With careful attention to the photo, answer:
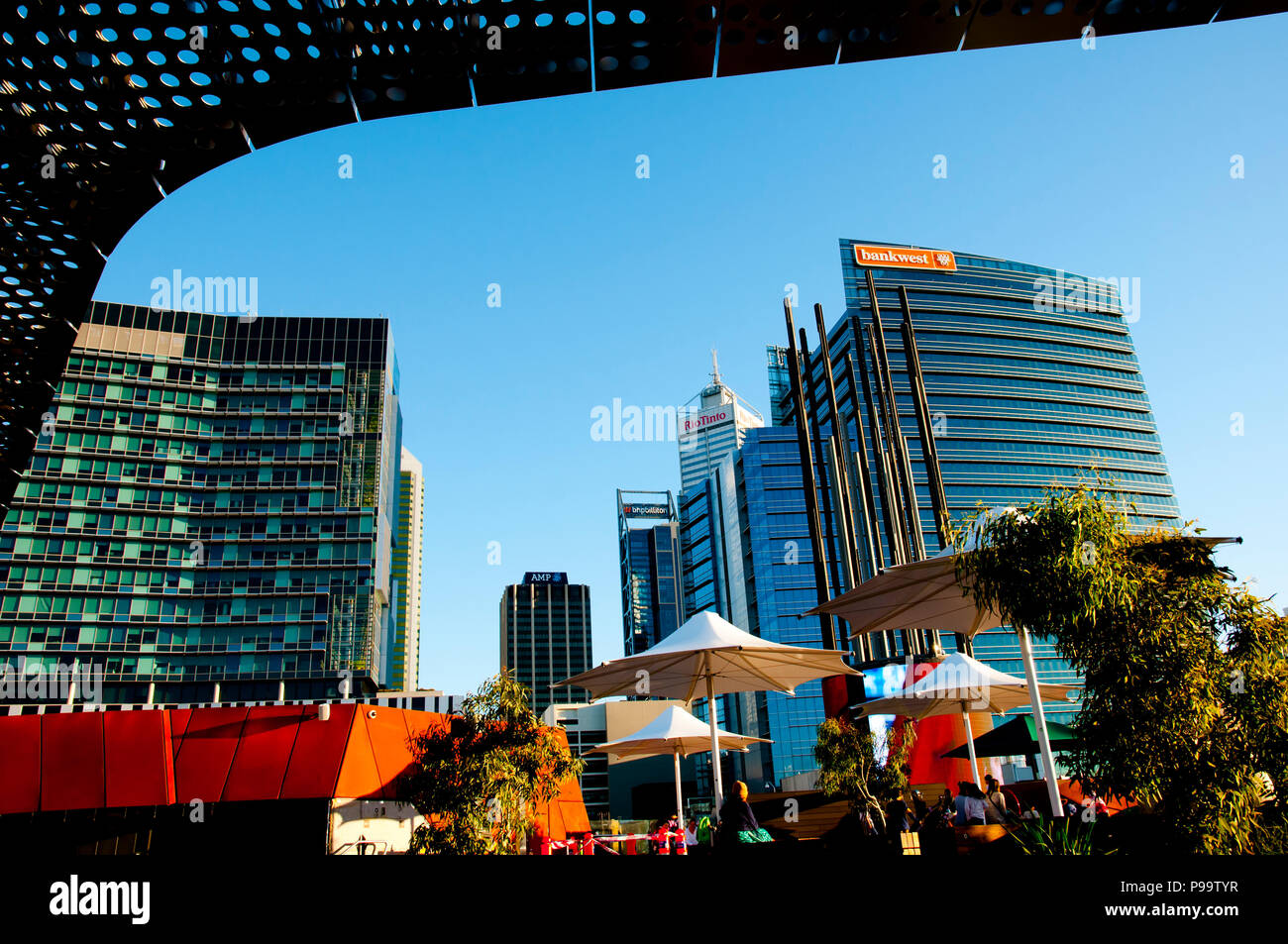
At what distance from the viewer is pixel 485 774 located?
13602mm

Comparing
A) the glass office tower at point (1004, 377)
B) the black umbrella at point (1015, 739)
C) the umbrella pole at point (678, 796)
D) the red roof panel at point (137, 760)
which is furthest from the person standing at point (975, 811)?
the glass office tower at point (1004, 377)

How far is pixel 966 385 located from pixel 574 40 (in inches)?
4634

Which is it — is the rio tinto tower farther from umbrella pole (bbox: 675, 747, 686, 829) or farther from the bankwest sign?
umbrella pole (bbox: 675, 747, 686, 829)

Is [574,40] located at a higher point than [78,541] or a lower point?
lower

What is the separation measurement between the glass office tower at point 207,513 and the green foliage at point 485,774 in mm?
64654

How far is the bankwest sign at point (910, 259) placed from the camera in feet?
391

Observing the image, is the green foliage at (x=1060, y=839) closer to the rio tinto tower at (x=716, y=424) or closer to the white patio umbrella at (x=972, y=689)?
the white patio umbrella at (x=972, y=689)

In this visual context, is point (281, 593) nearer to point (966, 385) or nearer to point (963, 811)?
point (963, 811)

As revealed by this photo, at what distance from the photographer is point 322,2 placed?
5184 millimetres

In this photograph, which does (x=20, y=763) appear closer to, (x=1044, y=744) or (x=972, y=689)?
(x=972, y=689)

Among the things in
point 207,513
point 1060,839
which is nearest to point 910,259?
point 207,513

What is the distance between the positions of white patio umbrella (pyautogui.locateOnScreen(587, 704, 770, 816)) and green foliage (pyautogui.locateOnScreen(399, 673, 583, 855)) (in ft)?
6.02
